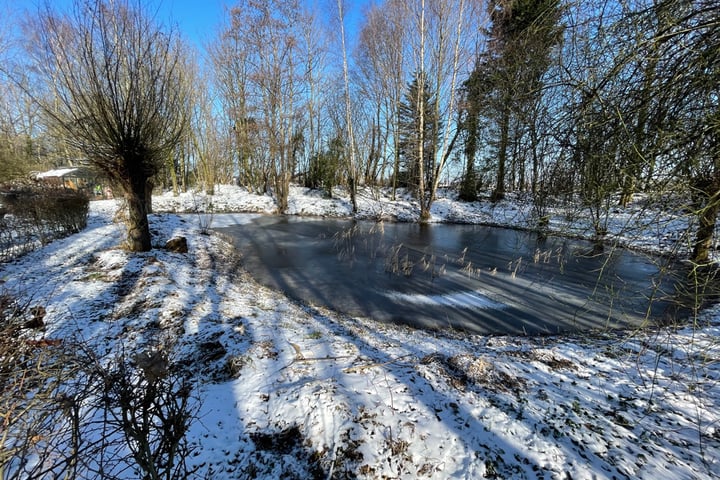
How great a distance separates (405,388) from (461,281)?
5126 millimetres

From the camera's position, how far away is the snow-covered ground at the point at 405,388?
1.83 metres

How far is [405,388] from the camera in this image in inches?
97.3

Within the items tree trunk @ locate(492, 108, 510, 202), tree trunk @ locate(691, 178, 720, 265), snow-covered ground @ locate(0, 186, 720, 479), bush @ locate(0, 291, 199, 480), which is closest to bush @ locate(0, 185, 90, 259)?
snow-covered ground @ locate(0, 186, 720, 479)

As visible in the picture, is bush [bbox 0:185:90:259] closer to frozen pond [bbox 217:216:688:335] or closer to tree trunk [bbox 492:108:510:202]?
frozen pond [bbox 217:216:688:335]

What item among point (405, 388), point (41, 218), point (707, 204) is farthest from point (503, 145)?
point (41, 218)

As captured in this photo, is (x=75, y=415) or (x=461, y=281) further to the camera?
(x=461, y=281)

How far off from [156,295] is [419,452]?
14.4 ft

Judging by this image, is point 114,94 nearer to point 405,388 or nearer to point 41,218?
point 41,218

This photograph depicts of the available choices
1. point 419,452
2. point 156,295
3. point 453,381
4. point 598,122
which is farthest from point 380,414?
point 156,295

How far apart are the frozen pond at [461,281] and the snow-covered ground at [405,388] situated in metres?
0.65

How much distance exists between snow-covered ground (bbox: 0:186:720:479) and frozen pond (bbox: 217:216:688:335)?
649mm

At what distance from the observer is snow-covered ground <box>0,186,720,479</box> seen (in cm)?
183

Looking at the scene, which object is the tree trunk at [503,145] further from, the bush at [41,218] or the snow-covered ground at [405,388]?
the bush at [41,218]

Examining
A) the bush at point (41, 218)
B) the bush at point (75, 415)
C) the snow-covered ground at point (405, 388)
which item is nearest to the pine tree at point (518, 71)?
the snow-covered ground at point (405, 388)
